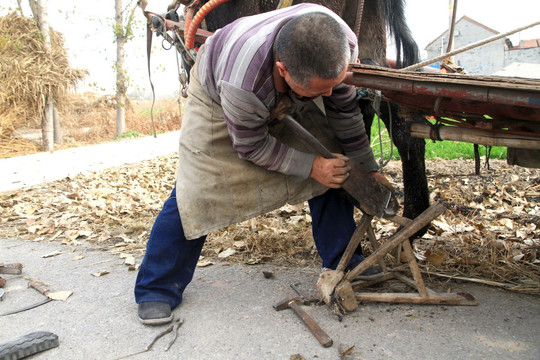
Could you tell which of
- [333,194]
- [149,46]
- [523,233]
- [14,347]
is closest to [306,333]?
[333,194]

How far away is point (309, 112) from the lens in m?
2.35

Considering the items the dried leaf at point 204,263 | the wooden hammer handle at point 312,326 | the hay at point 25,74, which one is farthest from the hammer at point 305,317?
the hay at point 25,74

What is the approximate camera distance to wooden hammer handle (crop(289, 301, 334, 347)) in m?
1.91

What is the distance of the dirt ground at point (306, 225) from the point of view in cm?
261

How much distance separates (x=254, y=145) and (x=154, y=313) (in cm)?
97

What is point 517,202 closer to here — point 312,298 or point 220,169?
point 312,298

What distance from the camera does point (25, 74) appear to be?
10336mm

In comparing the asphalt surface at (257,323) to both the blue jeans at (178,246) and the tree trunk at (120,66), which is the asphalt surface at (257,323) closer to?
the blue jeans at (178,246)

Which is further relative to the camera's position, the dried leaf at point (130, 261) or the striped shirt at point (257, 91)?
the dried leaf at point (130, 261)

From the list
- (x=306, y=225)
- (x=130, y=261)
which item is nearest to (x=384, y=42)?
(x=306, y=225)

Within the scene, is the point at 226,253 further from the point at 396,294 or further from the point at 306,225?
the point at 396,294

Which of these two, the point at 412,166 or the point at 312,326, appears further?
the point at 412,166

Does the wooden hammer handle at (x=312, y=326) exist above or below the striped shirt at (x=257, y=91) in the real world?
below

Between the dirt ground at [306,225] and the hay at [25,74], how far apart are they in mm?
5863
